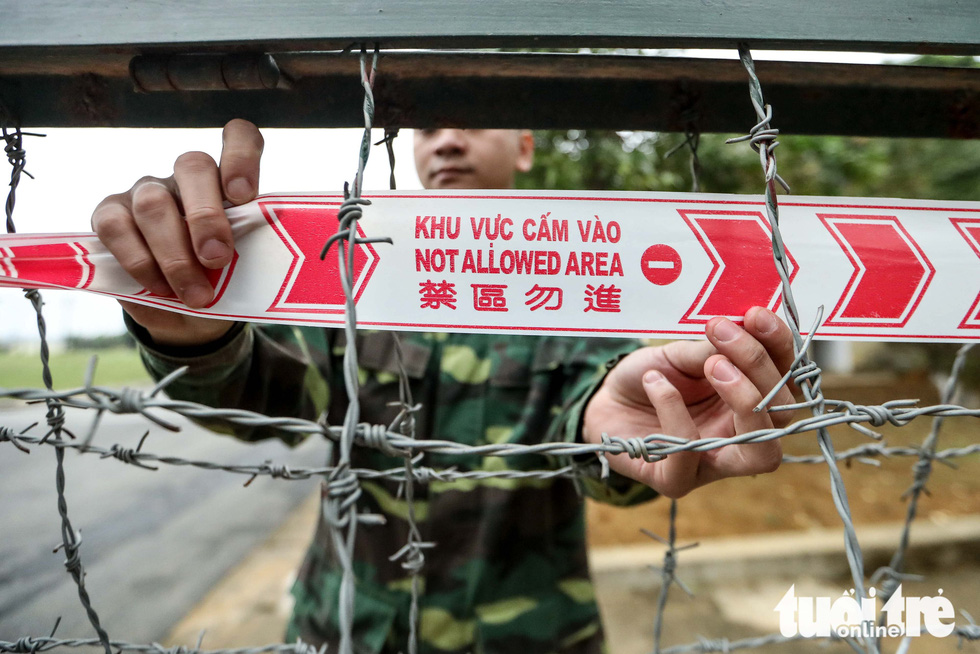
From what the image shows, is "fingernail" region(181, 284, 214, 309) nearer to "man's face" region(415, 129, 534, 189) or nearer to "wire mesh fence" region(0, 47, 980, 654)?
"wire mesh fence" region(0, 47, 980, 654)

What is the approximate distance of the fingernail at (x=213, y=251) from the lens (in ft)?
2.41

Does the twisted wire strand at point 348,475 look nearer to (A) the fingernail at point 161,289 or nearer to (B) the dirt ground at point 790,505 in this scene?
(A) the fingernail at point 161,289

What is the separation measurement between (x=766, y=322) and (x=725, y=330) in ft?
0.17

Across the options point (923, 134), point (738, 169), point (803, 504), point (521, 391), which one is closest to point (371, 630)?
point (521, 391)

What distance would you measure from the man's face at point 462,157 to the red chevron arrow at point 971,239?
1066mm

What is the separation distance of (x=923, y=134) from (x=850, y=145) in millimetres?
4291

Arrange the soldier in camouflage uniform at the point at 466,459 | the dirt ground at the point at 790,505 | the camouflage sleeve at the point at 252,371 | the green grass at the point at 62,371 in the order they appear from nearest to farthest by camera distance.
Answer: the camouflage sleeve at the point at 252,371, the soldier in camouflage uniform at the point at 466,459, the dirt ground at the point at 790,505, the green grass at the point at 62,371

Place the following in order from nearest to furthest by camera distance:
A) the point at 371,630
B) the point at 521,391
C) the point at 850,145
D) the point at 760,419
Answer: the point at 760,419
the point at 371,630
the point at 521,391
the point at 850,145

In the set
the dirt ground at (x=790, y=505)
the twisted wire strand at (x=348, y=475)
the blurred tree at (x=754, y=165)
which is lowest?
the dirt ground at (x=790, y=505)

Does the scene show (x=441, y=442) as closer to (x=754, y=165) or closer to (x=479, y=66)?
(x=479, y=66)

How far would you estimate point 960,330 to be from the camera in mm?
783

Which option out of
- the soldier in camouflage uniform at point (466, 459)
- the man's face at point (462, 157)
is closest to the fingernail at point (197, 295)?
the soldier in camouflage uniform at point (466, 459)

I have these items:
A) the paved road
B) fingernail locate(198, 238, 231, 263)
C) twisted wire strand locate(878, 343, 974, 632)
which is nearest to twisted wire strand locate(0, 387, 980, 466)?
fingernail locate(198, 238, 231, 263)

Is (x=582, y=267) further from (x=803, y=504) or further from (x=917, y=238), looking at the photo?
(x=803, y=504)
